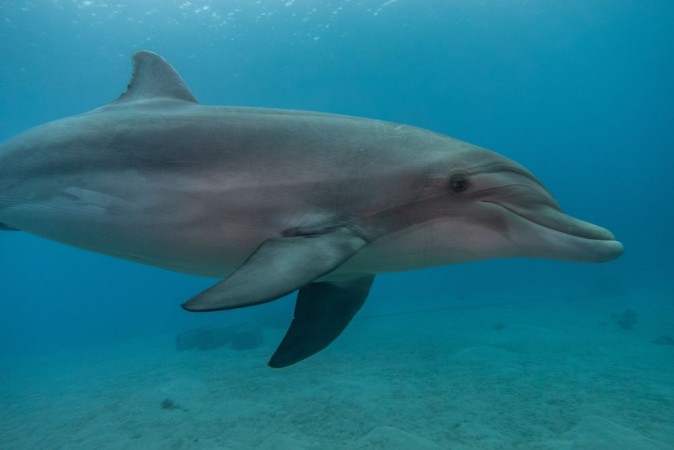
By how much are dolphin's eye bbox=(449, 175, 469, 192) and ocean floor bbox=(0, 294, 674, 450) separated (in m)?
A: 4.41

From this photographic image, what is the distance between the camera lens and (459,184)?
2920 millimetres

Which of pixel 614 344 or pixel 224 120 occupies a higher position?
pixel 224 120

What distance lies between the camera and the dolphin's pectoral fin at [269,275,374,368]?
3.79m

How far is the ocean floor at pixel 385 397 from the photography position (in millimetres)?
6547

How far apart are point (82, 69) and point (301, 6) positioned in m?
16.9

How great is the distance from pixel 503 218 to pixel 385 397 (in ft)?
21.1

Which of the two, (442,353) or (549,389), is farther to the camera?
(442,353)

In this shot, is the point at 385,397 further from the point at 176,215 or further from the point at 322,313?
the point at 176,215

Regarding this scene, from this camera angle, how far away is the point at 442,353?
40.5 feet

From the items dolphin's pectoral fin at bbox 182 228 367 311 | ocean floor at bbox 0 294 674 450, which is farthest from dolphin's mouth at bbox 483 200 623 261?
ocean floor at bbox 0 294 674 450

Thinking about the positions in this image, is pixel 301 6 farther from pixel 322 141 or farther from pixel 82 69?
pixel 322 141

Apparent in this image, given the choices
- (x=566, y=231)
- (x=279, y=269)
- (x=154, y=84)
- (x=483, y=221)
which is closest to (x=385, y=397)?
(x=483, y=221)

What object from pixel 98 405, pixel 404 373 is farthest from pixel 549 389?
pixel 98 405

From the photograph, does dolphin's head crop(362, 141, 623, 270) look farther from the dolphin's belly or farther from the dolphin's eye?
the dolphin's belly
